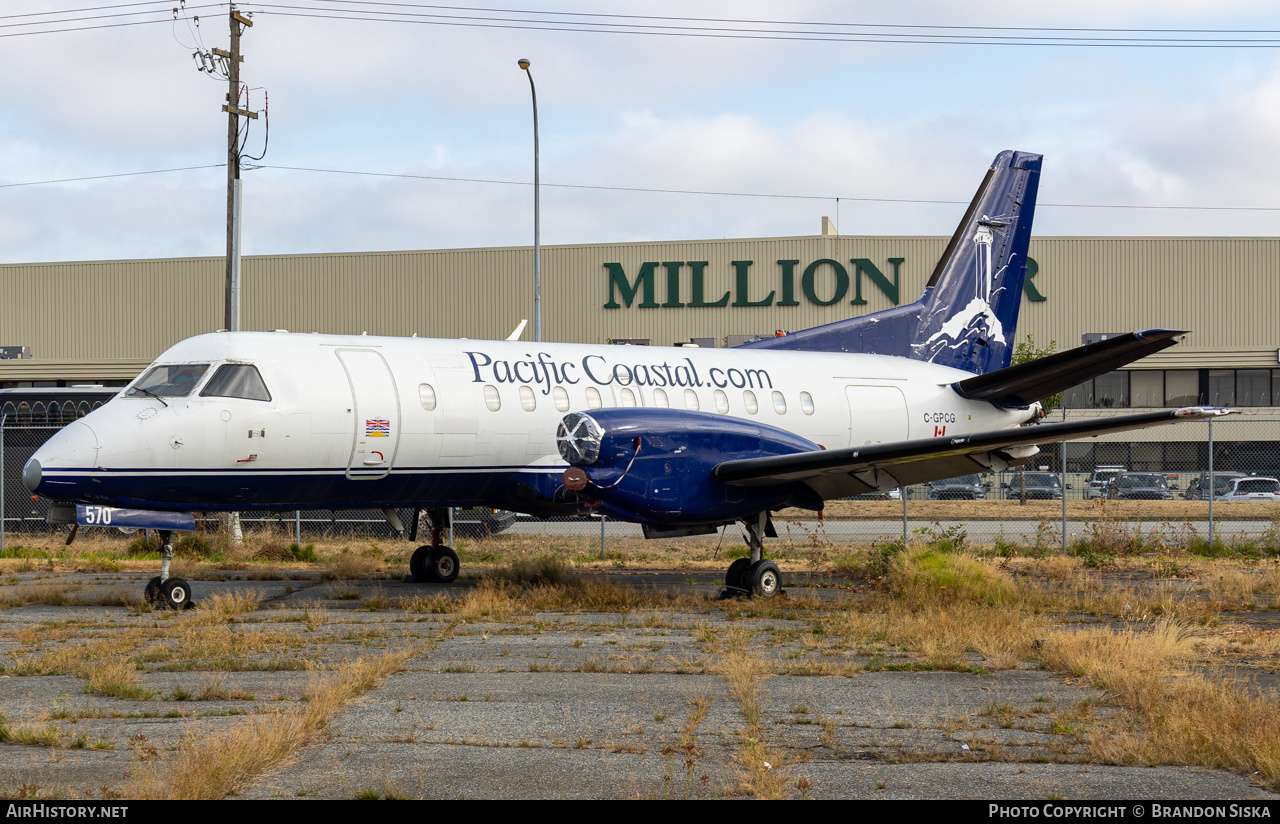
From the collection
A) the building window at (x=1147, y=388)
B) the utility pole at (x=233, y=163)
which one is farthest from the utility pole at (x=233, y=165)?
the building window at (x=1147, y=388)

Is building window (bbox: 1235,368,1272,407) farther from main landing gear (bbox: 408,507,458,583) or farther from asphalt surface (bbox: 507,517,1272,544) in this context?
main landing gear (bbox: 408,507,458,583)

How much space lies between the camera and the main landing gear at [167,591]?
1409cm

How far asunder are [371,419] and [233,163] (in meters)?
12.7

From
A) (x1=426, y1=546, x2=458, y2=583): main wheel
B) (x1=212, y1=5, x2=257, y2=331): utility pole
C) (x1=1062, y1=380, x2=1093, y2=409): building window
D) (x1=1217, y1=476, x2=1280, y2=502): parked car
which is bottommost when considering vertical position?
(x1=426, y1=546, x2=458, y2=583): main wheel

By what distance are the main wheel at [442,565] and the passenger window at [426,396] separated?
357cm

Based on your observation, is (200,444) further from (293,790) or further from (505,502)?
(293,790)

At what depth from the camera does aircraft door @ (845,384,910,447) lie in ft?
62.4

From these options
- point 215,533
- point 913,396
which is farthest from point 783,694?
point 215,533

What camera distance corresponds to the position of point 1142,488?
1654 inches

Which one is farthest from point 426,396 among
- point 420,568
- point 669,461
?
point 420,568

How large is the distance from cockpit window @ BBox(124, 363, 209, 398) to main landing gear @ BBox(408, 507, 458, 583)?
4.73 m

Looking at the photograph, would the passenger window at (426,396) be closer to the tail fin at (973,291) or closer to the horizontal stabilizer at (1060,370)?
the tail fin at (973,291)

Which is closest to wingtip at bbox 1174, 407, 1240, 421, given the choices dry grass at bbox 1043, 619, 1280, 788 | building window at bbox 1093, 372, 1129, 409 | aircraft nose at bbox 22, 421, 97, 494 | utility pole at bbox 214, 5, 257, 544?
dry grass at bbox 1043, 619, 1280, 788
